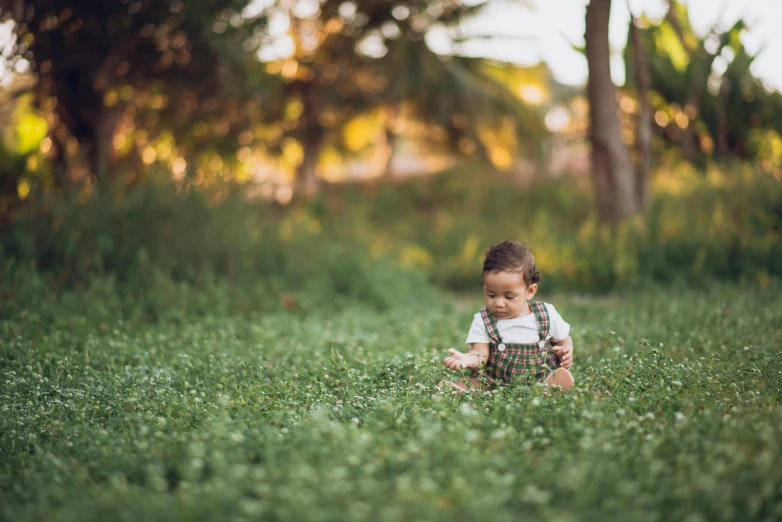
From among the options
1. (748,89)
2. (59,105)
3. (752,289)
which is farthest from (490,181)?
(59,105)

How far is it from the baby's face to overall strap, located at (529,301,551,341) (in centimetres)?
12

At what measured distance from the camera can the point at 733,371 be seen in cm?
459

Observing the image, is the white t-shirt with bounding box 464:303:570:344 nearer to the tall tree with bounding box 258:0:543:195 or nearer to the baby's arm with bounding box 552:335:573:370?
the baby's arm with bounding box 552:335:573:370

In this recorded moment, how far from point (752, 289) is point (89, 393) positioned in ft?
26.3

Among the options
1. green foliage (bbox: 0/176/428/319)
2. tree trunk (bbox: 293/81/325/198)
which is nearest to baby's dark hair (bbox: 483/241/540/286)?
green foliage (bbox: 0/176/428/319)

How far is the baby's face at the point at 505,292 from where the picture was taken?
441cm

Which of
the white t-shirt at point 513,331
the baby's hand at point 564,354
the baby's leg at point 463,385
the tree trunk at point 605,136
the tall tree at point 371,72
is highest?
the tall tree at point 371,72

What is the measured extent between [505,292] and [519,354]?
0.43m

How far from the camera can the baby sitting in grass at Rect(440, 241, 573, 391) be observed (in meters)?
4.41

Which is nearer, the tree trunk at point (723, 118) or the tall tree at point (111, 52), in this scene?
the tall tree at point (111, 52)

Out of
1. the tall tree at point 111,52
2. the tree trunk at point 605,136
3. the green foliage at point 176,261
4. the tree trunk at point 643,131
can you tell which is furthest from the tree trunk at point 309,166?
the tree trunk at point 643,131

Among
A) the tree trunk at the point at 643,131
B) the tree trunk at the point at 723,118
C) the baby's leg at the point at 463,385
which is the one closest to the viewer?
the baby's leg at the point at 463,385

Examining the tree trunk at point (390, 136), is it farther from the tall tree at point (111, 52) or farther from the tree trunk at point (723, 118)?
the tree trunk at point (723, 118)

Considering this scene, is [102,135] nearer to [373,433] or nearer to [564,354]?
[564,354]
